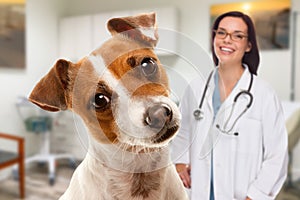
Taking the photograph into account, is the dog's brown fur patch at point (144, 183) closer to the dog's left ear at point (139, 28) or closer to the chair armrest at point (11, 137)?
the dog's left ear at point (139, 28)

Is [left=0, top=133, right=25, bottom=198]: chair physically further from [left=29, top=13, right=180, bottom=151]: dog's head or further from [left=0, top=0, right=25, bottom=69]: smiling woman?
[left=29, top=13, right=180, bottom=151]: dog's head

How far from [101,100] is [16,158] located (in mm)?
1186

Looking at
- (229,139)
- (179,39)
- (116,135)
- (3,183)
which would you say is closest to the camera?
(116,135)

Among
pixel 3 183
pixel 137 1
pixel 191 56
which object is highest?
pixel 137 1

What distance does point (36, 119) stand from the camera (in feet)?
4.26

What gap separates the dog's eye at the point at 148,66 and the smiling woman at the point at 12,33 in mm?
944

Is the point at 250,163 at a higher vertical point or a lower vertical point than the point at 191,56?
lower

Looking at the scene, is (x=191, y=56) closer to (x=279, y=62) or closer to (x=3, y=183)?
(x=279, y=62)

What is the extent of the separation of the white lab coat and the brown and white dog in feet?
0.60

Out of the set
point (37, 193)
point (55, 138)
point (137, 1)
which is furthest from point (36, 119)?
point (137, 1)

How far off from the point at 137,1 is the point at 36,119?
630 millimetres

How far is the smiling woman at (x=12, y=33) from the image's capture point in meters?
1.37

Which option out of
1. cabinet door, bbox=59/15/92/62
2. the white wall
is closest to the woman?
cabinet door, bbox=59/15/92/62

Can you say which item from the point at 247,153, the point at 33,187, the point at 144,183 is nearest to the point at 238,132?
the point at 247,153
